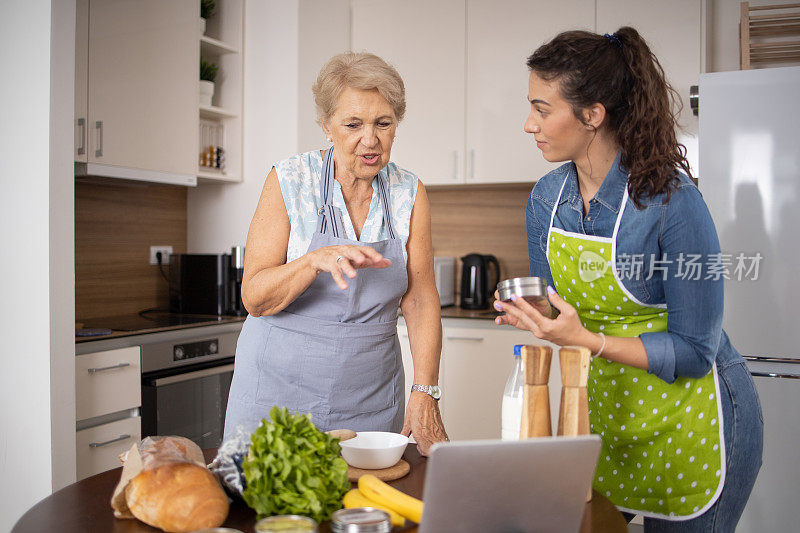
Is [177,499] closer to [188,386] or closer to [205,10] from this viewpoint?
[188,386]

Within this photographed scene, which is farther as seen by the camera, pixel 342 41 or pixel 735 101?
pixel 342 41

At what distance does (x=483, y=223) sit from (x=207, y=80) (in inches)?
61.4

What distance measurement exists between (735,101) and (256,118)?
2.13 metres

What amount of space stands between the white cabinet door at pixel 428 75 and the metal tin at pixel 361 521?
2611 millimetres

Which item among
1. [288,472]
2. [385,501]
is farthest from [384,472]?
[288,472]

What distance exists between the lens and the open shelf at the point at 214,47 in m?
3.24

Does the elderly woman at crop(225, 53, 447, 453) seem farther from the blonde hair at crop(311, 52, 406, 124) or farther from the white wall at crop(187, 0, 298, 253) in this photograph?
the white wall at crop(187, 0, 298, 253)

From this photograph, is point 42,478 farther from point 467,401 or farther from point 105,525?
point 467,401

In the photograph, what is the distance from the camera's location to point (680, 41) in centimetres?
300

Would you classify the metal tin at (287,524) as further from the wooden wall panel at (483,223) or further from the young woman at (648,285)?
the wooden wall panel at (483,223)

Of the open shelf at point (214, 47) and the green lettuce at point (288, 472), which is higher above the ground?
the open shelf at point (214, 47)

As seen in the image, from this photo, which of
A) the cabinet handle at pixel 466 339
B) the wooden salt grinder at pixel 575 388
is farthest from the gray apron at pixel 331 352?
the cabinet handle at pixel 466 339

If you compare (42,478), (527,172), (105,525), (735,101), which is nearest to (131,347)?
(42,478)

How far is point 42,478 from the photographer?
7.20 feet
